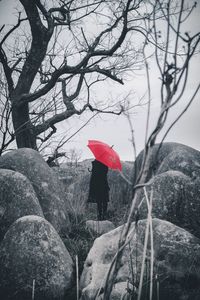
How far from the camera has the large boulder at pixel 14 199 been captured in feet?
12.9

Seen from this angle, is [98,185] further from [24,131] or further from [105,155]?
[24,131]

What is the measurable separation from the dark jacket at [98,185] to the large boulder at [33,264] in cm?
342

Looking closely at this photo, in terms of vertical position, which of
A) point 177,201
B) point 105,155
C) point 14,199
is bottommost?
point 177,201

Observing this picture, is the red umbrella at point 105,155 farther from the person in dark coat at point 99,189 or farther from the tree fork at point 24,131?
the tree fork at point 24,131

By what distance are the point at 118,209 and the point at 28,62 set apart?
207 inches

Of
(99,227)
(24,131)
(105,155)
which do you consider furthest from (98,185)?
(24,131)

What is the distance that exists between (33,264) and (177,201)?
2560mm

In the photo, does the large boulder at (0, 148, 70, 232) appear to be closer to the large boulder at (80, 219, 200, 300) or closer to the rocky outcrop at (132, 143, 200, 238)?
the rocky outcrop at (132, 143, 200, 238)

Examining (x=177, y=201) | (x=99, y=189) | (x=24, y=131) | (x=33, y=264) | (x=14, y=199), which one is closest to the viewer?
(x=33, y=264)

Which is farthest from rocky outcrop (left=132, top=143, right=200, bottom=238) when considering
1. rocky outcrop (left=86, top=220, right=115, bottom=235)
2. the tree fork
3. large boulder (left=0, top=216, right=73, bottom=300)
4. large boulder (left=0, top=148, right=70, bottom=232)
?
the tree fork

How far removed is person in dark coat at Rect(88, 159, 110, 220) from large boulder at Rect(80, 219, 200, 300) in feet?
11.0

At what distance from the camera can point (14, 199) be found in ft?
13.3

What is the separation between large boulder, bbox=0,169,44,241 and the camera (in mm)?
3934

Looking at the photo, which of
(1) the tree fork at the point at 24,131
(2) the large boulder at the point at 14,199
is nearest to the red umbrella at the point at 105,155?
Result: (2) the large boulder at the point at 14,199
